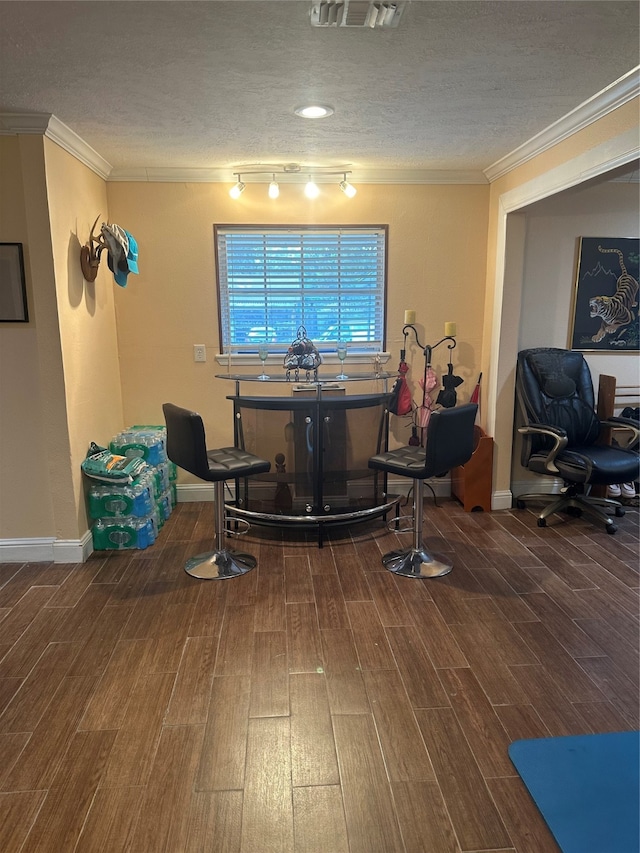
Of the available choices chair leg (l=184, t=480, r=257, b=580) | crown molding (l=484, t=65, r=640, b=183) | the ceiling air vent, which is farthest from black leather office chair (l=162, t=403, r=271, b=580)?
crown molding (l=484, t=65, r=640, b=183)

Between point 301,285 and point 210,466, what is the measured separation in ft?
5.86

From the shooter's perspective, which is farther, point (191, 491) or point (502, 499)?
point (191, 491)

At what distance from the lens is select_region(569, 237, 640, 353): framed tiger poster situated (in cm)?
402

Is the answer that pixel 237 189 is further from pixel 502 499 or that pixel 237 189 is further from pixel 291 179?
pixel 502 499

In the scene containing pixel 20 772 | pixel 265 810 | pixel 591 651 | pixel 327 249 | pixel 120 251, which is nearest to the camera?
pixel 265 810

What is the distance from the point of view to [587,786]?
5.61 ft

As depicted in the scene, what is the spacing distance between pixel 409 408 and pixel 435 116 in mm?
1980

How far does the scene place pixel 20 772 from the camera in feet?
5.80

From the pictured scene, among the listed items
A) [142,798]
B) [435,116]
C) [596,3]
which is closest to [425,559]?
[142,798]

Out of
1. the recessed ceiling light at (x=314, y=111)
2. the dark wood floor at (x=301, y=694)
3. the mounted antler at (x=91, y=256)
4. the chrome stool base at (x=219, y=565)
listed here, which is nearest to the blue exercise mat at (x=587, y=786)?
the dark wood floor at (x=301, y=694)

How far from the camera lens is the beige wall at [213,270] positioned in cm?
395

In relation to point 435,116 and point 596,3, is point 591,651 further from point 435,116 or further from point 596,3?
point 435,116

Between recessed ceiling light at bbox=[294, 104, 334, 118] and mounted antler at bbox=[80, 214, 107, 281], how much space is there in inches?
58.2

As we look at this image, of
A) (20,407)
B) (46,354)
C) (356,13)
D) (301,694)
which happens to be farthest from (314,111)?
(301,694)
